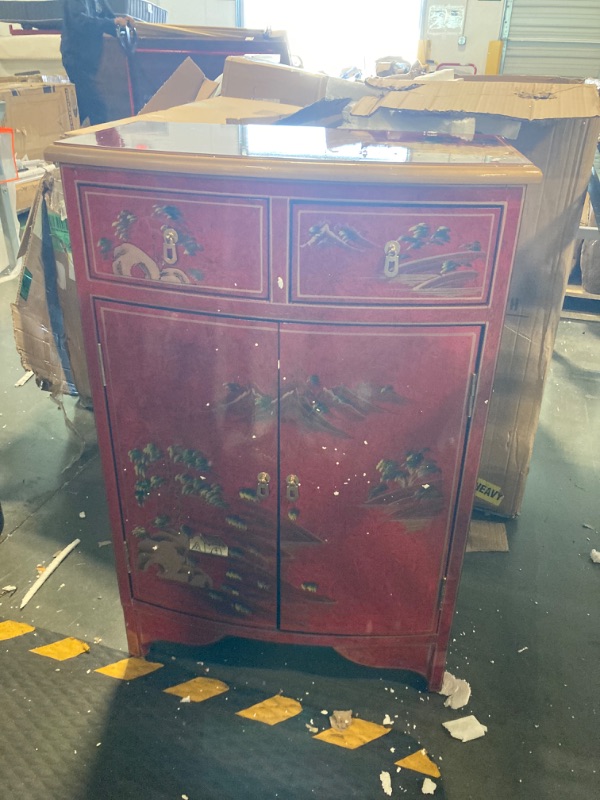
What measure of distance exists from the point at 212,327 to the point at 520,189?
1.67 ft

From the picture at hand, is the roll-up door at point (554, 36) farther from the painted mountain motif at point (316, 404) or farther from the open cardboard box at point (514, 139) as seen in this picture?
the painted mountain motif at point (316, 404)

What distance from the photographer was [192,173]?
0.88m

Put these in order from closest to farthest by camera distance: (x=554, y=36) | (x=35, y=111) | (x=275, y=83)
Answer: (x=275, y=83)
(x=35, y=111)
(x=554, y=36)

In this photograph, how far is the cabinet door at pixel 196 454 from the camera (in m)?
1.03

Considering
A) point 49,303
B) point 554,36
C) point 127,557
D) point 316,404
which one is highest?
point 554,36

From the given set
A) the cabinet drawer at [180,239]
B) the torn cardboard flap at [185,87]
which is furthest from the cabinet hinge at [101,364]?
the torn cardboard flap at [185,87]

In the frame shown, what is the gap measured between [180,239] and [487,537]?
127 cm

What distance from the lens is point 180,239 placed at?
95cm

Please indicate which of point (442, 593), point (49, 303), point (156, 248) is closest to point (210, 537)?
point (442, 593)

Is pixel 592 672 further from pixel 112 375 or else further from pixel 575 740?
pixel 112 375

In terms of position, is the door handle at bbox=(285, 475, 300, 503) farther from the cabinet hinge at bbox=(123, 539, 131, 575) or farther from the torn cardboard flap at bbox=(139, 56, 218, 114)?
the torn cardboard flap at bbox=(139, 56, 218, 114)

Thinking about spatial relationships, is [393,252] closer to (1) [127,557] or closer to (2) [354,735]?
(1) [127,557]

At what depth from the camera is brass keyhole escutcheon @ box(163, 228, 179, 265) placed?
948 millimetres

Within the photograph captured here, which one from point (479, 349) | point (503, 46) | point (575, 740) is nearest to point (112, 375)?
point (479, 349)
